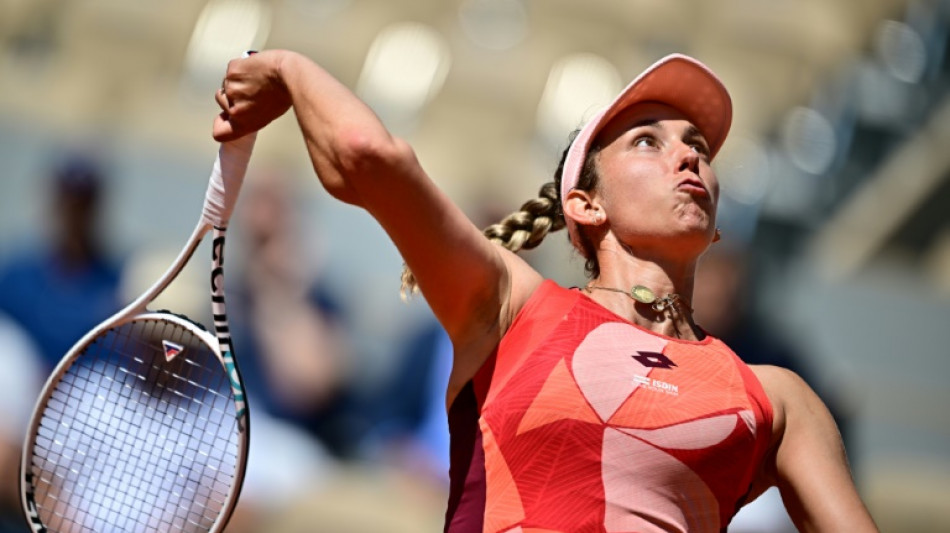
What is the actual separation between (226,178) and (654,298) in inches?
30.7

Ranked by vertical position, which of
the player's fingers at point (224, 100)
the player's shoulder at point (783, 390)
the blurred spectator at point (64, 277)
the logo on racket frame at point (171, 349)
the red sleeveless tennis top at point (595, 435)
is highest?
the player's fingers at point (224, 100)

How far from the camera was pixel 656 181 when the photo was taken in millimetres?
2299

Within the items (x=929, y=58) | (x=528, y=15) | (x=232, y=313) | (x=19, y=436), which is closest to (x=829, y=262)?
(x=929, y=58)

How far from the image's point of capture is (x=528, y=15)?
22.5 ft

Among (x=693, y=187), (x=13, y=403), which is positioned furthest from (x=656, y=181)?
(x=13, y=403)

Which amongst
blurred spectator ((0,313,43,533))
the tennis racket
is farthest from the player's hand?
blurred spectator ((0,313,43,533))

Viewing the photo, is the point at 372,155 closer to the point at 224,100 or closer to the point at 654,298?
the point at 224,100

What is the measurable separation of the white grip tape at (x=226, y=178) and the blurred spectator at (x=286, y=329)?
2159mm

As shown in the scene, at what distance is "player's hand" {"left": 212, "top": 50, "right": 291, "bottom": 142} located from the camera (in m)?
2.11

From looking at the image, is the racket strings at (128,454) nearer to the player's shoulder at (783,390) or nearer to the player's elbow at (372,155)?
the player's elbow at (372,155)

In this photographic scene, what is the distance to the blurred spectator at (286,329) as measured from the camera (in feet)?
14.8

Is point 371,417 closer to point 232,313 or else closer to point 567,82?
point 232,313

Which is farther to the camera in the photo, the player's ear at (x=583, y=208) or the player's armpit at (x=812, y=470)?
the player's ear at (x=583, y=208)

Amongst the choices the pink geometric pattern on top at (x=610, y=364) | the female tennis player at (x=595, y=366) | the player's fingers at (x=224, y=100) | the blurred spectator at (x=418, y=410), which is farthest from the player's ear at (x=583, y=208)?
the blurred spectator at (x=418, y=410)
